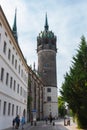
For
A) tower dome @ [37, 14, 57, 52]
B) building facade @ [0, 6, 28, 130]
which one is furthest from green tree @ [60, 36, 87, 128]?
tower dome @ [37, 14, 57, 52]

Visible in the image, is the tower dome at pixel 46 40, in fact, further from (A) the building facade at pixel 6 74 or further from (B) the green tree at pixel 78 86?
(B) the green tree at pixel 78 86

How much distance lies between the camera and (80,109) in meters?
24.9

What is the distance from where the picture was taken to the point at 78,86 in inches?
991

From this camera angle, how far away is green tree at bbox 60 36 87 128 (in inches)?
971

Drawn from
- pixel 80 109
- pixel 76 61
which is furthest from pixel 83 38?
pixel 80 109

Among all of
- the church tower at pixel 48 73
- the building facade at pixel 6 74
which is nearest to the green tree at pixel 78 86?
the building facade at pixel 6 74

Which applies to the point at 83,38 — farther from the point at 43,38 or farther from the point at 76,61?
the point at 43,38

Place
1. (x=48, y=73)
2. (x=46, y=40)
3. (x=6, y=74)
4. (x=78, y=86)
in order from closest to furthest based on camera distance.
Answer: (x=78, y=86), (x=6, y=74), (x=48, y=73), (x=46, y=40)

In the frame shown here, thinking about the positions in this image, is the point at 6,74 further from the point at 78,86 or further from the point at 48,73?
the point at 48,73

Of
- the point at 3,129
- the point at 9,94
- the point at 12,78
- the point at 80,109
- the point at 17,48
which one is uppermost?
the point at 17,48

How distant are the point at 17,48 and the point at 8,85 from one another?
291 inches

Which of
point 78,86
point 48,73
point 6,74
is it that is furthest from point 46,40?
point 78,86

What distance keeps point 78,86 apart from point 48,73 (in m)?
54.1

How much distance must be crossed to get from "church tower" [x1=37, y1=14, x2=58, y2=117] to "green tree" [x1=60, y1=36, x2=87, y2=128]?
165 feet
